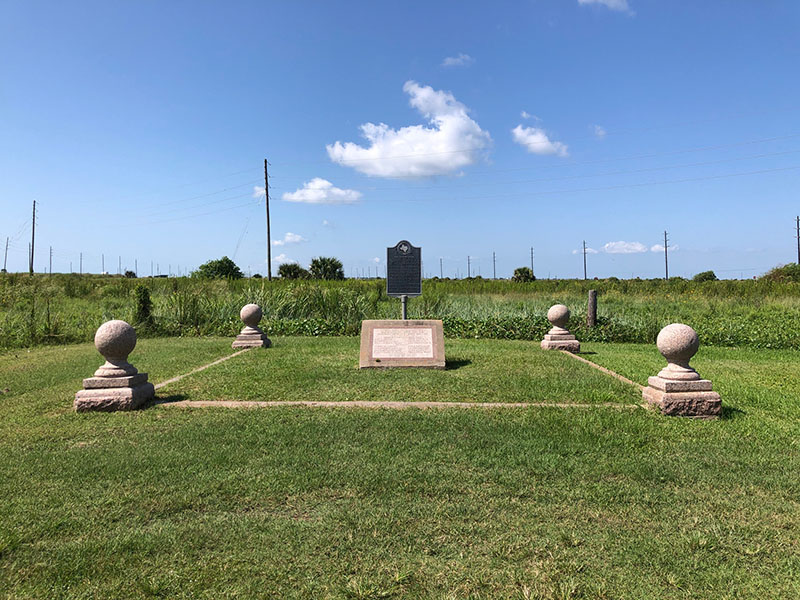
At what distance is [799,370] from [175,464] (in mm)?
9781

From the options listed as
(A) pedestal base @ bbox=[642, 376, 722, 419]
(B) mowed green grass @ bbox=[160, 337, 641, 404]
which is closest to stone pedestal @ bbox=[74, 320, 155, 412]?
(B) mowed green grass @ bbox=[160, 337, 641, 404]

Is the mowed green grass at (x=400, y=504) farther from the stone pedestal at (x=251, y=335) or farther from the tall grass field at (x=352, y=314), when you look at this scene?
the tall grass field at (x=352, y=314)

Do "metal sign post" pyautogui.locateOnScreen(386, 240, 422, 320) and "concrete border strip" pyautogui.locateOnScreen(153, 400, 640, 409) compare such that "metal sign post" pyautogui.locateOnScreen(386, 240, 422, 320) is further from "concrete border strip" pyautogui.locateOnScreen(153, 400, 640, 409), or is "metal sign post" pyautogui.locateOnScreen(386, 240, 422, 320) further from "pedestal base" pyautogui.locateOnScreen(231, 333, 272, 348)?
"concrete border strip" pyautogui.locateOnScreen(153, 400, 640, 409)

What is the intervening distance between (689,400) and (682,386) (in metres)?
0.16

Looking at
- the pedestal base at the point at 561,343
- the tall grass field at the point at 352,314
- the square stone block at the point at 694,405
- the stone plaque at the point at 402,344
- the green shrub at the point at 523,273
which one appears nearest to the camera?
the square stone block at the point at 694,405

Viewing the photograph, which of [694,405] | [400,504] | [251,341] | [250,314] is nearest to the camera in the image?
[400,504]

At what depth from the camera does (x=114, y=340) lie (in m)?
5.84

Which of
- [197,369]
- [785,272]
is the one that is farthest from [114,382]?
[785,272]

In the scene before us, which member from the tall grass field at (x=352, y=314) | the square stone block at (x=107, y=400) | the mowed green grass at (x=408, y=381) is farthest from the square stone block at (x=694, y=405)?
the tall grass field at (x=352, y=314)

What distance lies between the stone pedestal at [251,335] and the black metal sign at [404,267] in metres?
3.01

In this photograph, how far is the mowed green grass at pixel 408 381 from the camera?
624 cm

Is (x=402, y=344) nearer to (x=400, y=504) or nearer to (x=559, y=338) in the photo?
(x=559, y=338)

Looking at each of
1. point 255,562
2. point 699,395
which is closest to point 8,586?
point 255,562

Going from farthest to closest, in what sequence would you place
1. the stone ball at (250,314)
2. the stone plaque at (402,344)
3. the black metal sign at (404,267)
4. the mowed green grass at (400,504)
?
the stone ball at (250,314)
the black metal sign at (404,267)
the stone plaque at (402,344)
the mowed green grass at (400,504)
